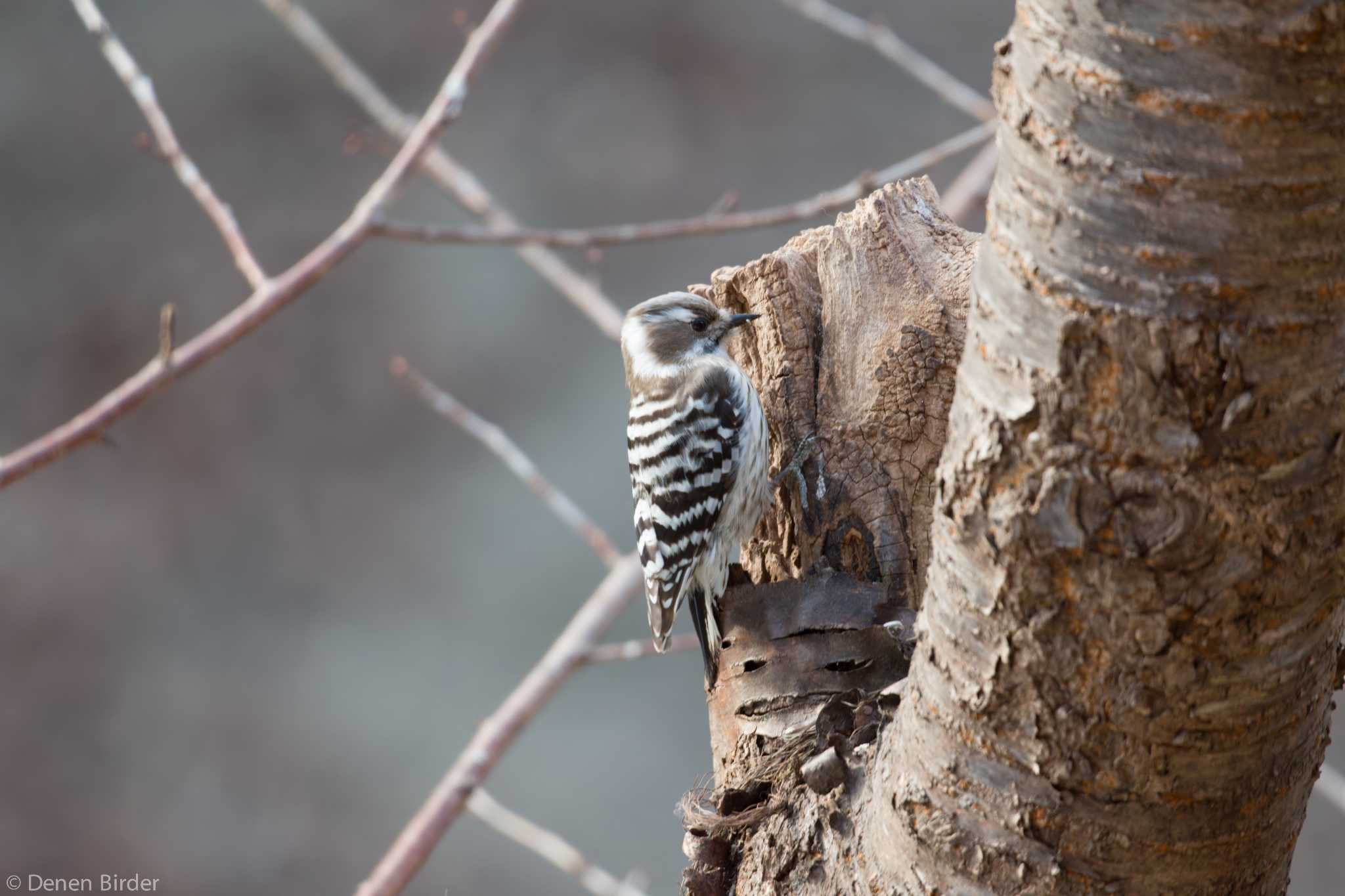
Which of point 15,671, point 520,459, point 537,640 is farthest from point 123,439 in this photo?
point 520,459

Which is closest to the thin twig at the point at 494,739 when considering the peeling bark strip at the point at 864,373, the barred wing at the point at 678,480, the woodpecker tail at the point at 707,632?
the barred wing at the point at 678,480

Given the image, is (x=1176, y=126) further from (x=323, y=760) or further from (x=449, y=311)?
(x=323, y=760)

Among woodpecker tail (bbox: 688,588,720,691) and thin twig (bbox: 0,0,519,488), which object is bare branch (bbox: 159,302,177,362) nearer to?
thin twig (bbox: 0,0,519,488)

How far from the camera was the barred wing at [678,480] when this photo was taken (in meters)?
3.04

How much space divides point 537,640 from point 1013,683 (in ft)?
18.4

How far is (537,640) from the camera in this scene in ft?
21.8

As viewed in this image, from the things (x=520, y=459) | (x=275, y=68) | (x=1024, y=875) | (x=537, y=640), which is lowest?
(x=1024, y=875)

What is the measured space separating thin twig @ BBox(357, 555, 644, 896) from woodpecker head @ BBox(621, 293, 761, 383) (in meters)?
0.57

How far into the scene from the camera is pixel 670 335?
11.3 feet

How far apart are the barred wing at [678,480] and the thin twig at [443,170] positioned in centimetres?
56

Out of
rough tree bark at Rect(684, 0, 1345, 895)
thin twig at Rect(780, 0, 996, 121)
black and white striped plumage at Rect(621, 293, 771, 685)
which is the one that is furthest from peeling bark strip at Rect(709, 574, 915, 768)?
thin twig at Rect(780, 0, 996, 121)

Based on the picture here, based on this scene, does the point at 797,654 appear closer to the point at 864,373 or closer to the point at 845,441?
the point at 845,441

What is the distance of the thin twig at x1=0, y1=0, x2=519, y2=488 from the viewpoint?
2512 mm

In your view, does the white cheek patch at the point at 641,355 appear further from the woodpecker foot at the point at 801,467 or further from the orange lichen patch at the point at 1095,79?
the orange lichen patch at the point at 1095,79
